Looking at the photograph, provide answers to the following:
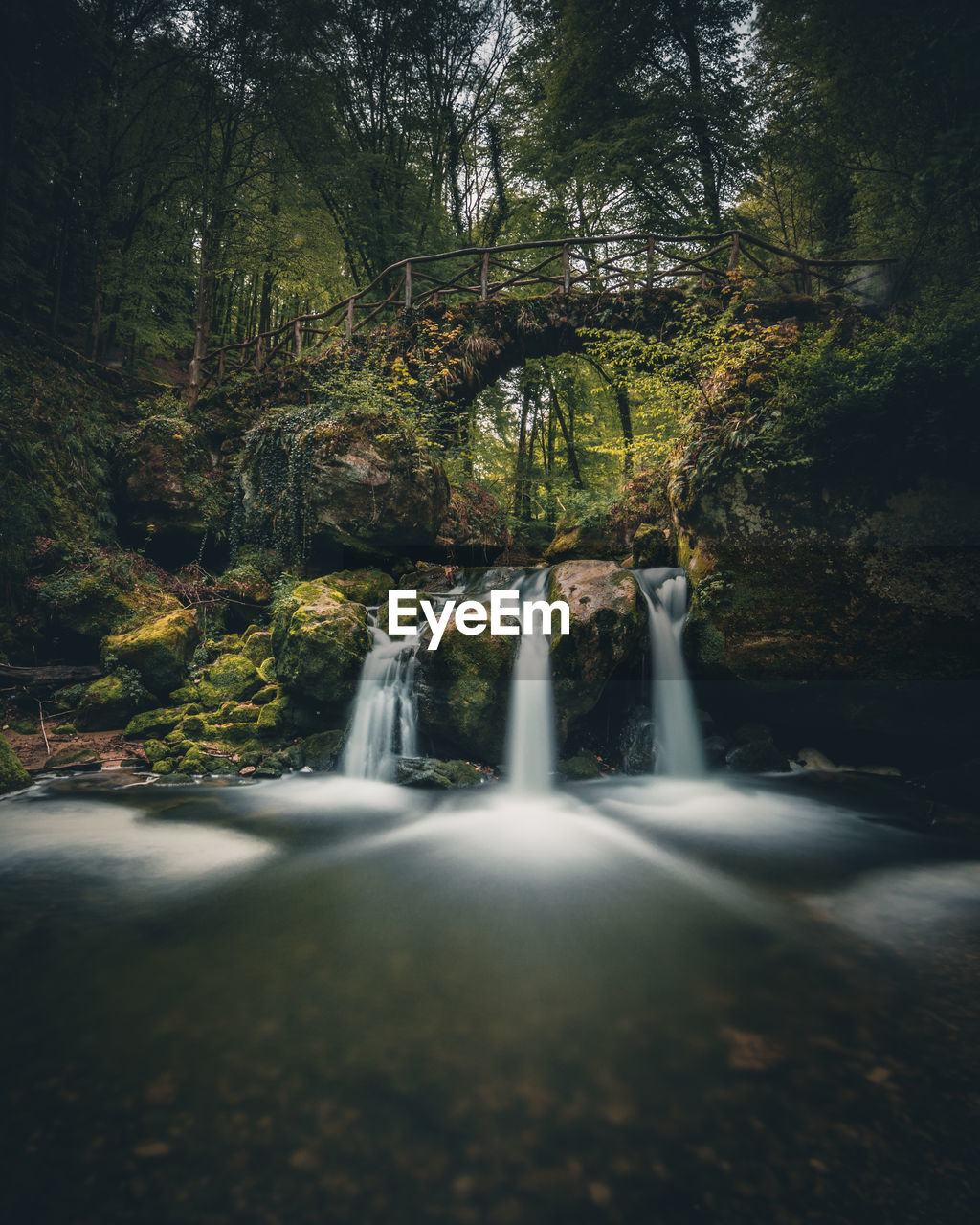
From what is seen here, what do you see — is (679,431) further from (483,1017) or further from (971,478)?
(483,1017)

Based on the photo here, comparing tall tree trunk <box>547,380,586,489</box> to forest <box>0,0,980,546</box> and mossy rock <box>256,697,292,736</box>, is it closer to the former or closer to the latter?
forest <box>0,0,980,546</box>

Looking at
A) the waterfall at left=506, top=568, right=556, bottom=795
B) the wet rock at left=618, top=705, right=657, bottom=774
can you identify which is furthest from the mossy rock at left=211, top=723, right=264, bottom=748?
the wet rock at left=618, top=705, right=657, bottom=774

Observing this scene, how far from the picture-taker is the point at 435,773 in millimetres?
6504

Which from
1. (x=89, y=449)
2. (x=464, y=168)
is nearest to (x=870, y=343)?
(x=89, y=449)

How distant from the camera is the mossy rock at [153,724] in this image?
22.7ft

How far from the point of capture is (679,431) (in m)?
8.68

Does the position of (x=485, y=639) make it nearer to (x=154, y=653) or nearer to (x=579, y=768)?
(x=579, y=768)

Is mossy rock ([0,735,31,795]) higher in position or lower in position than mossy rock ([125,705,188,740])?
lower

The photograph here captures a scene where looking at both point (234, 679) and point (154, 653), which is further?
point (234, 679)

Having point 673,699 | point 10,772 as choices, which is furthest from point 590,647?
point 10,772

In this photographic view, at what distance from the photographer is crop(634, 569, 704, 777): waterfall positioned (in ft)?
22.4

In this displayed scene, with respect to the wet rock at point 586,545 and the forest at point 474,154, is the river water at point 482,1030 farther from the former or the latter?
the wet rock at point 586,545

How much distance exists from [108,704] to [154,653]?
0.87 metres

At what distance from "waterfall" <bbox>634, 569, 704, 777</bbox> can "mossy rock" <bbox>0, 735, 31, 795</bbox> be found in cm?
758
